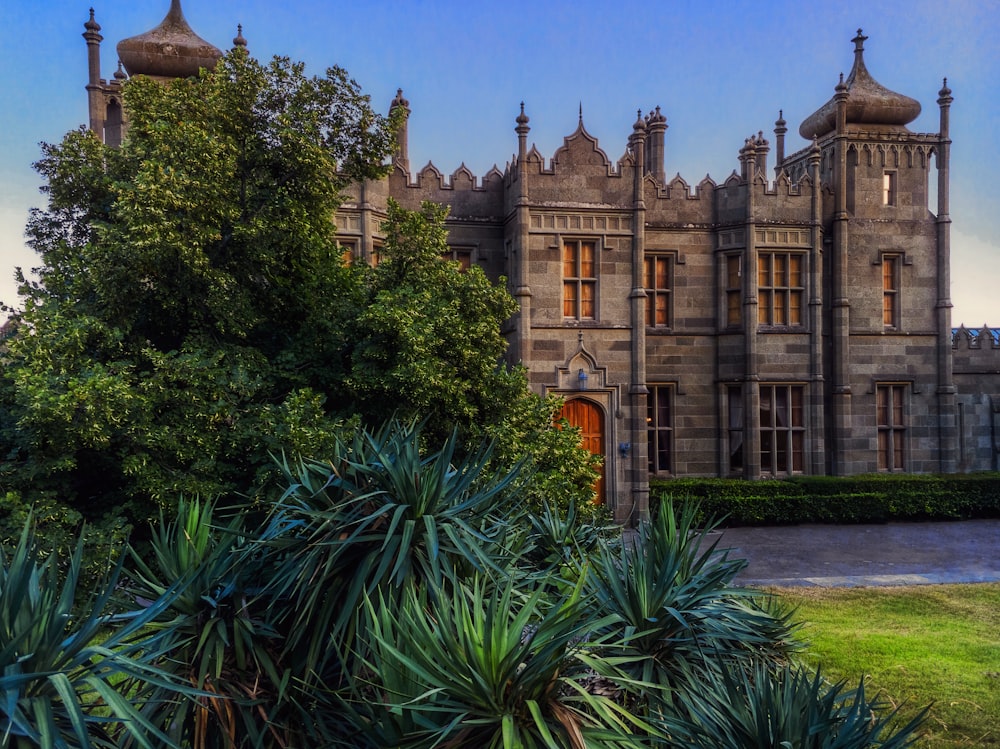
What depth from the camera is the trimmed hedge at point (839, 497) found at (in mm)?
17266

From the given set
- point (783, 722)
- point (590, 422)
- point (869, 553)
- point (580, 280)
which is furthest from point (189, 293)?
point (869, 553)

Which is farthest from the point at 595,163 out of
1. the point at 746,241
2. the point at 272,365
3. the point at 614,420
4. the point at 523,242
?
the point at 272,365

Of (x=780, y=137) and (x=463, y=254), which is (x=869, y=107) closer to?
(x=780, y=137)

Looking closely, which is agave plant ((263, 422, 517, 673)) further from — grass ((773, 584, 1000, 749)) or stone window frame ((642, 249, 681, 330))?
stone window frame ((642, 249, 681, 330))

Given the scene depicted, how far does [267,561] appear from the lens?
16.0ft

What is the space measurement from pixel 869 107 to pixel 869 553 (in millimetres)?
12201

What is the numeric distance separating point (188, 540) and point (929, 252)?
823 inches

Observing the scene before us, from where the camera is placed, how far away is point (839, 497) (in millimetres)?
17703

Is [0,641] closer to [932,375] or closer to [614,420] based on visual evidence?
[614,420]

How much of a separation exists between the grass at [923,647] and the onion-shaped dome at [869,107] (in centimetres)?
1327

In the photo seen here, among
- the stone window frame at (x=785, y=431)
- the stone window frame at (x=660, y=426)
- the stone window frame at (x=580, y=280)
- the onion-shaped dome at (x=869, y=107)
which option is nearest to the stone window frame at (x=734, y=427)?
the stone window frame at (x=785, y=431)

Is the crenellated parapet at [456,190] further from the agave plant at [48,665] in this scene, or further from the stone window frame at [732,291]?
the agave plant at [48,665]

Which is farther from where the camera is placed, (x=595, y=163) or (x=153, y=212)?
(x=595, y=163)

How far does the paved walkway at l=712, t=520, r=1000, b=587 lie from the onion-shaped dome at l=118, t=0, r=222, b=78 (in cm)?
1434
